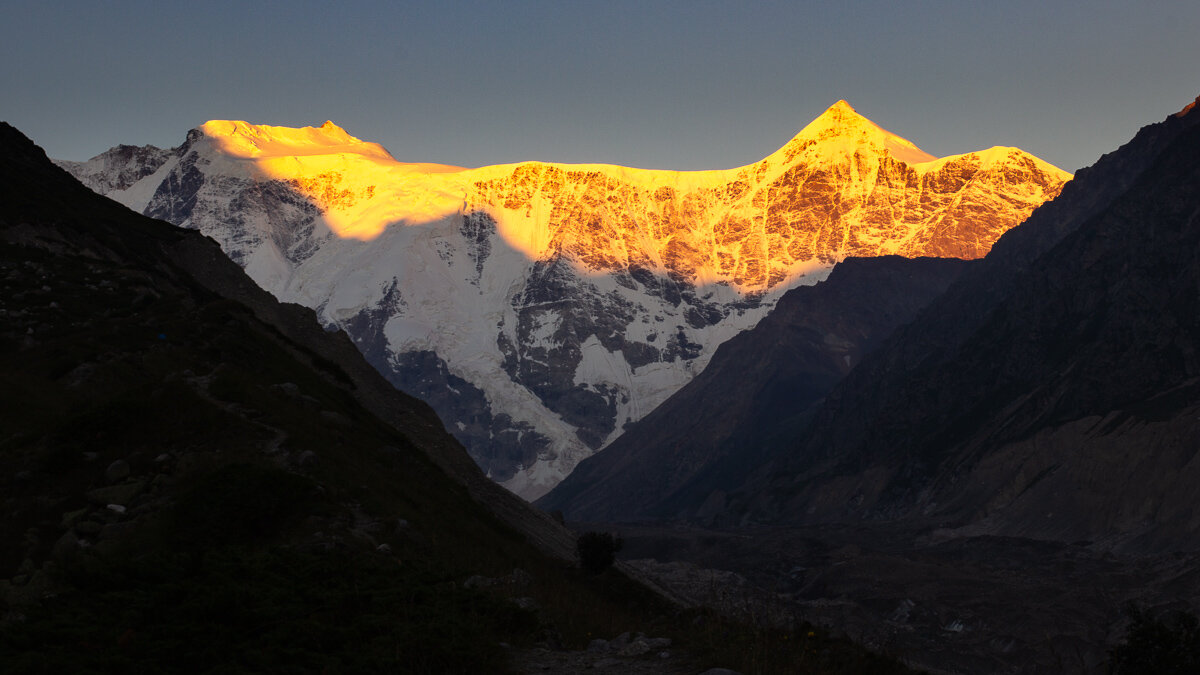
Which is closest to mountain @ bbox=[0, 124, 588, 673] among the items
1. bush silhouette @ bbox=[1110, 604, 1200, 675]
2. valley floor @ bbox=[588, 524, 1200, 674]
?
bush silhouette @ bbox=[1110, 604, 1200, 675]

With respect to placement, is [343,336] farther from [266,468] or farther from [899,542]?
[899,542]

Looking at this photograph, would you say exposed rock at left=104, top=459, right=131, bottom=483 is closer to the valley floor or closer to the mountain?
the mountain

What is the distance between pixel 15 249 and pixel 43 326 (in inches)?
574

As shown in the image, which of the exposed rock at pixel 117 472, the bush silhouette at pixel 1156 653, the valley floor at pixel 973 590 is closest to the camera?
the exposed rock at pixel 117 472

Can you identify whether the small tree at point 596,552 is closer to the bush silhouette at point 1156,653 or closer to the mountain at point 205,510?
the mountain at point 205,510

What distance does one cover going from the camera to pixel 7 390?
114ft

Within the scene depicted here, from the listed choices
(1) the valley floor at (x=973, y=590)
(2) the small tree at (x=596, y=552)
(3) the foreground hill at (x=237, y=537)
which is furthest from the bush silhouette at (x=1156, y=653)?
(1) the valley floor at (x=973, y=590)

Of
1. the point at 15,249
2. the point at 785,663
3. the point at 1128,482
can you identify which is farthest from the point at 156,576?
the point at 1128,482

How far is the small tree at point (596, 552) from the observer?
43.7 meters

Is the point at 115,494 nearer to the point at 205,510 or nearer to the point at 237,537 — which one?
the point at 205,510

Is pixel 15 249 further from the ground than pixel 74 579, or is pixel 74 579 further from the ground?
pixel 15 249

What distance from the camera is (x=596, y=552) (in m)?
44.6

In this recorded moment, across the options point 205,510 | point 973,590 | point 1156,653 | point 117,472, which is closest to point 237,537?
point 205,510

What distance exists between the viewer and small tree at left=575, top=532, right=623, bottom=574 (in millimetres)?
43719
